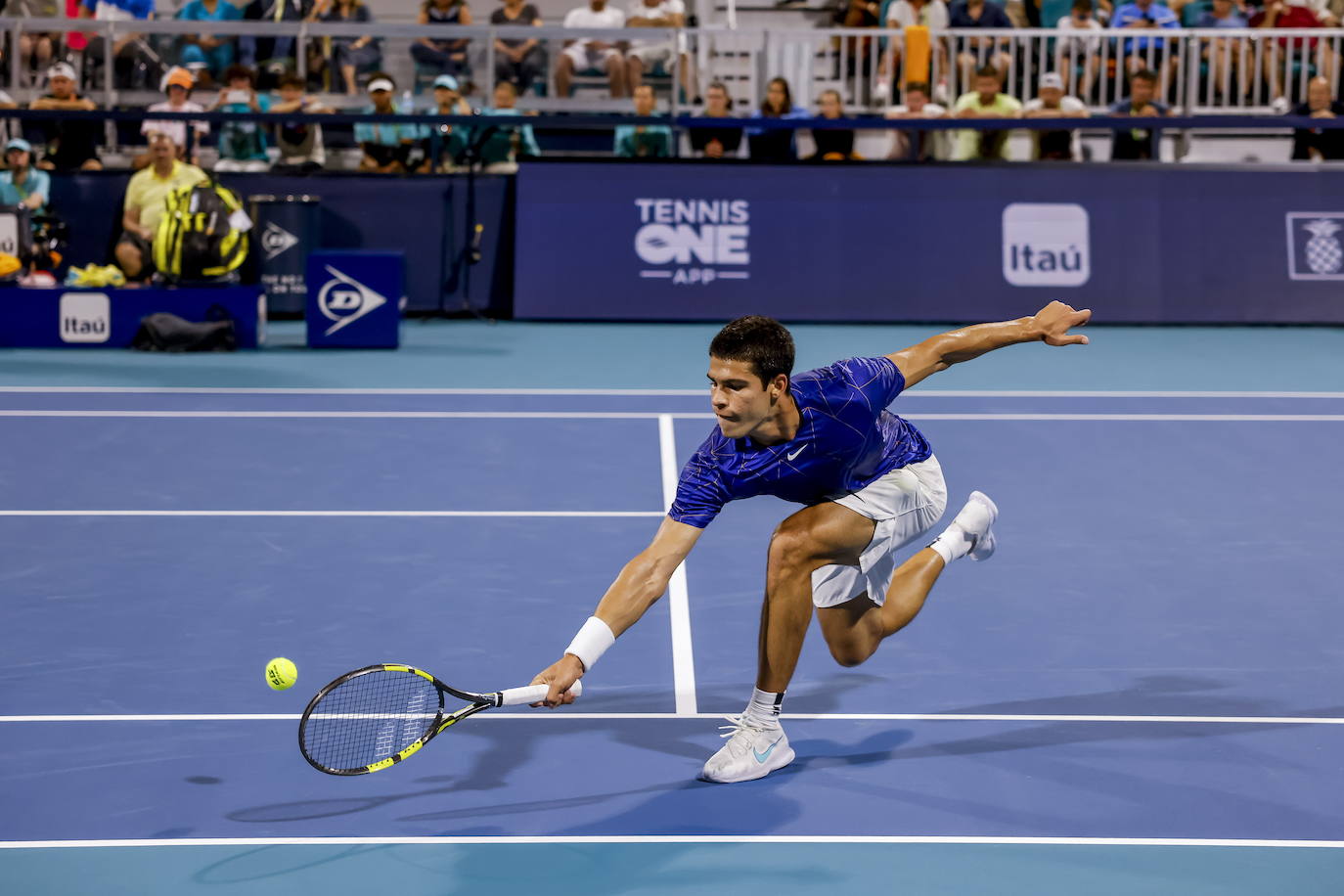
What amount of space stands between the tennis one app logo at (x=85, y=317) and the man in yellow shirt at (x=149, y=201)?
0.88 m

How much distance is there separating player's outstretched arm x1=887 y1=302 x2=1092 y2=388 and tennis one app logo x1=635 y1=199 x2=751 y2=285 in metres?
10.3

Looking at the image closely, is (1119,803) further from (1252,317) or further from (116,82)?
(116,82)

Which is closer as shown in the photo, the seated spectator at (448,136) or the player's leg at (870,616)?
the player's leg at (870,616)

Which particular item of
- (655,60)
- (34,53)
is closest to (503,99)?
(655,60)

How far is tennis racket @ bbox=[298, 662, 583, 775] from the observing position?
16.3 ft

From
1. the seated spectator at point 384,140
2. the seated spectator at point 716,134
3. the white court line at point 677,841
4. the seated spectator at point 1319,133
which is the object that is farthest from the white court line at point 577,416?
the white court line at point 677,841

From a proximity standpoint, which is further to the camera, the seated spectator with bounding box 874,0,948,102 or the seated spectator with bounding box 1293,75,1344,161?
the seated spectator with bounding box 874,0,948,102

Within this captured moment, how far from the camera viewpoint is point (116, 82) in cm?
1783

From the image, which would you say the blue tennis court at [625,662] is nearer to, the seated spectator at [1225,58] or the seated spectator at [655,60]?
the seated spectator at [655,60]

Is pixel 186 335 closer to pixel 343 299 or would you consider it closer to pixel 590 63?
pixel 343 299

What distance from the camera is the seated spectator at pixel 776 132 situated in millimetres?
16891

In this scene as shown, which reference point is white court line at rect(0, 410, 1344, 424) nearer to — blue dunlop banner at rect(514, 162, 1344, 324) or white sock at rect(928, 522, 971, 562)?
blue dunlop banner at rect(514, 162, 1344, 324)

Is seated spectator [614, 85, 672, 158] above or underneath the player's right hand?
above

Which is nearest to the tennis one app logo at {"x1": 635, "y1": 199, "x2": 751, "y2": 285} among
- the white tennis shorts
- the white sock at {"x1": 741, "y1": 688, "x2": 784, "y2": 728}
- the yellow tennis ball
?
the white tennis shorts
